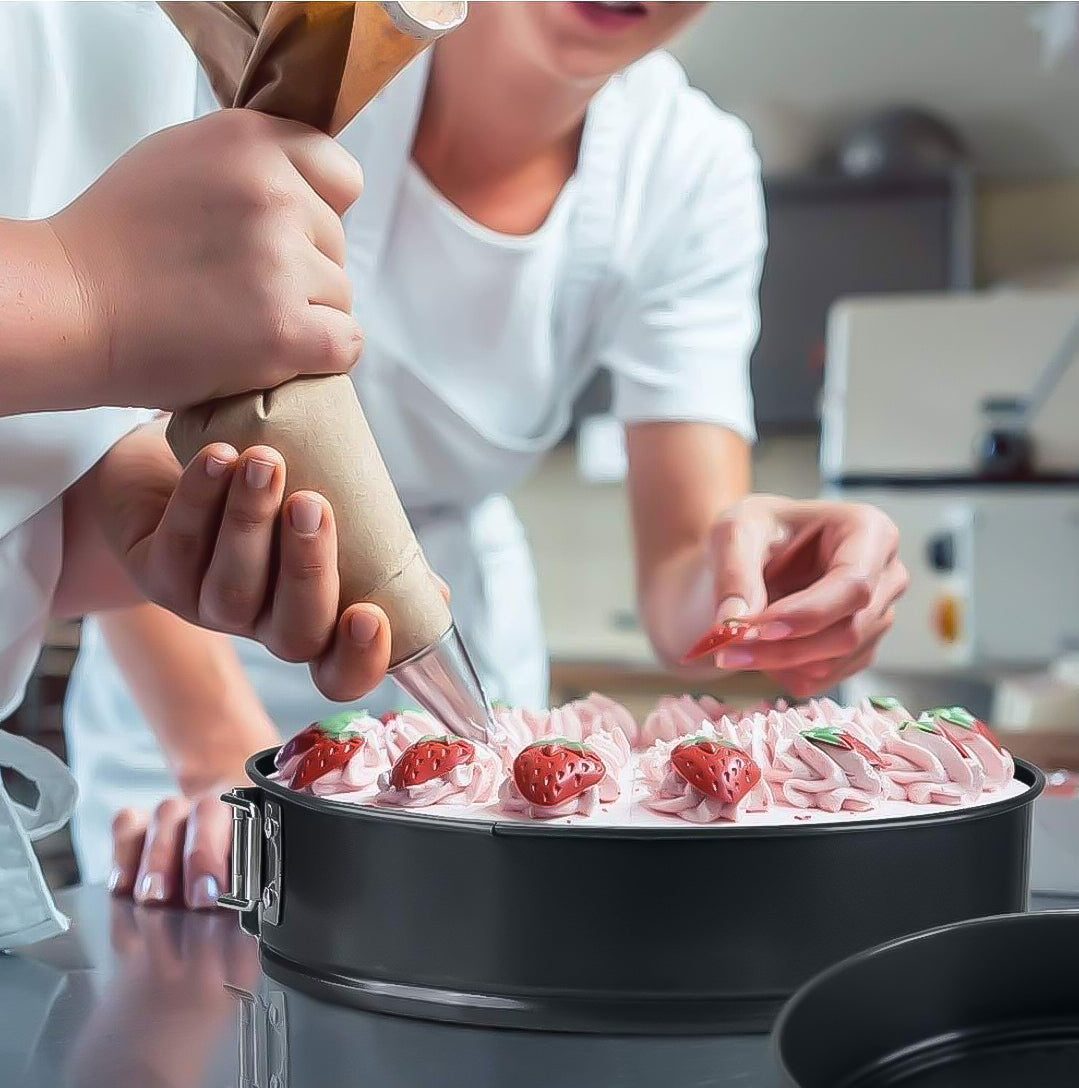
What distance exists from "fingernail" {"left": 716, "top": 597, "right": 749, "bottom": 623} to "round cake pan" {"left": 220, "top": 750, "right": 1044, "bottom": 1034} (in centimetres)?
29

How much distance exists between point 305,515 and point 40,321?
0.12 meters

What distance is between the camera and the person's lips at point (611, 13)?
92 cm

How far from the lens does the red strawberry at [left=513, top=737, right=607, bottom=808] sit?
54cm

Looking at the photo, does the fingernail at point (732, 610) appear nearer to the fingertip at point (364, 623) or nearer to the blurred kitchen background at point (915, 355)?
the fingertip at point (364, 623)

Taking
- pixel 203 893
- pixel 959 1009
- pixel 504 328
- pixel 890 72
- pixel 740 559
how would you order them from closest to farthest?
pixel 959 1009 < pixel 203 893 < pixel 740 559 < pixel 504 328 < pixel 890 72

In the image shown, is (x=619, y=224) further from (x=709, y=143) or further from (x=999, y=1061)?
(x=999, y=1061)

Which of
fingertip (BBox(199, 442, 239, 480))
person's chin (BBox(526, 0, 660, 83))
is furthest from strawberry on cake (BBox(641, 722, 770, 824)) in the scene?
person's chin (BBox(526, 0, 660, 83))

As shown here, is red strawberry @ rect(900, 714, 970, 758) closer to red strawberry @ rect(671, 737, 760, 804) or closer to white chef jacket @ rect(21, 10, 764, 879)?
red strawberry @ rect(671, 737, 760, 804)

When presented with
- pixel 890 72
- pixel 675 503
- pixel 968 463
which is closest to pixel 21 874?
pixel 675 503

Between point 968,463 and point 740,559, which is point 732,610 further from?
point 968,463

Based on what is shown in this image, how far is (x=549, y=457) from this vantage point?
437cm

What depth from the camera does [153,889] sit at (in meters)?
0.74

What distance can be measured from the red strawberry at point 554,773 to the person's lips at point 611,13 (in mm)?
566

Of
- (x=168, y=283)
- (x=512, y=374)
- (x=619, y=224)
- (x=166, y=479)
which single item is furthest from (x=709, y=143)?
(x=168, y=283)
